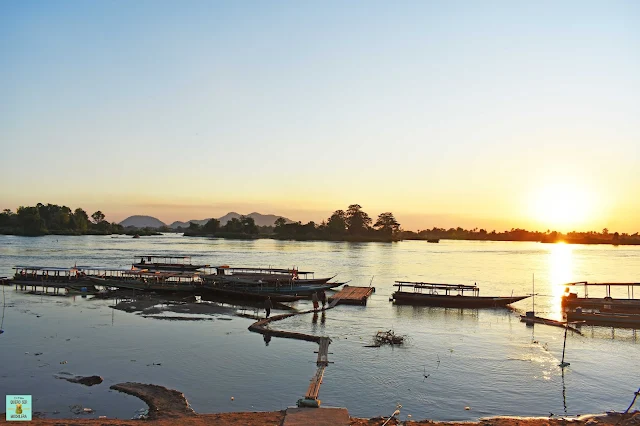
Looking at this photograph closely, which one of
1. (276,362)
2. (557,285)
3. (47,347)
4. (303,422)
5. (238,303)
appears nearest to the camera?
(303,422)

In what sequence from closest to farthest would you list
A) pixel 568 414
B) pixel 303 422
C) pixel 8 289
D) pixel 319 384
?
pixel 303 422
pixel 568 414
pixel 319 384
pixel 8 289

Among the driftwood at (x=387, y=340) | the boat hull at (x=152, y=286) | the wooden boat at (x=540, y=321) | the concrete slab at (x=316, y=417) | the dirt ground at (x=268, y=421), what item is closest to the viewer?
the concrete slab at (x=316, y=417)

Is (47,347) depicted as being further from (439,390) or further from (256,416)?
(439,390)

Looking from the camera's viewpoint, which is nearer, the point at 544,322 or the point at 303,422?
the point at 303,422

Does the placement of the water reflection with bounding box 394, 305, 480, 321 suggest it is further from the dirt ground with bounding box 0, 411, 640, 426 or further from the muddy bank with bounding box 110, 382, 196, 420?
the muddy bank with bounding box 110, 382, 196, 420

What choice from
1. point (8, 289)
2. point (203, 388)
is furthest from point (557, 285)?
point (8, 289)

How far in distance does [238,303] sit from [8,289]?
24322mm

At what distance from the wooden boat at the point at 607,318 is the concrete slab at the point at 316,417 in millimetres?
26167

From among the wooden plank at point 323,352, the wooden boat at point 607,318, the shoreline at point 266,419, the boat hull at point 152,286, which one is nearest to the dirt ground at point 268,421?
the shoreline at point 266,419

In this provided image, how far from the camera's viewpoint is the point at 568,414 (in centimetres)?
1714

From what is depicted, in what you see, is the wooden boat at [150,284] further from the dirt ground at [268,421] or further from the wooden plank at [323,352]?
the dirt ground at [268,421]

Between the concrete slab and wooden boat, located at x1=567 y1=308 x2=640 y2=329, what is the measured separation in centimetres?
2617

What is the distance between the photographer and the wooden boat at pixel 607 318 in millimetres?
34375

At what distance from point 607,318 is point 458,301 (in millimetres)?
11396
